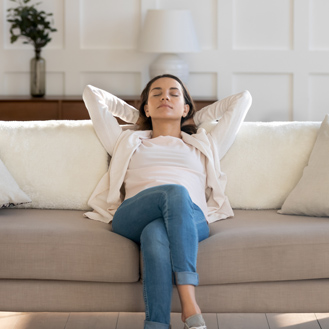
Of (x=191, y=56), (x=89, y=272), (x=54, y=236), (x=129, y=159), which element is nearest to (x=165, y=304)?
(x=89, y=272)

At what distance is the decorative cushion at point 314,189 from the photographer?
8.77 ft

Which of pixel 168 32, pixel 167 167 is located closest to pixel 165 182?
pixel 167 167

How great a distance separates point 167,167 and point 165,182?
117 millimetres

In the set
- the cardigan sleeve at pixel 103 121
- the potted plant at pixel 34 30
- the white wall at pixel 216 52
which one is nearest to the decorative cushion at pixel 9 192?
the cardigan sleeve at pixel 103 121

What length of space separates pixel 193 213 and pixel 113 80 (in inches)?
115

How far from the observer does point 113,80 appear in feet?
17.0

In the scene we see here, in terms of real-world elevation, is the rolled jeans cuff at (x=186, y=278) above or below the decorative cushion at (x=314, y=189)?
below

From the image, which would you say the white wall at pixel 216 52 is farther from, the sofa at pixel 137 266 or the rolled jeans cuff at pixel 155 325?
the rolled jeans cuff at pixel 155 325

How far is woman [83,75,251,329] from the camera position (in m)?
2.20

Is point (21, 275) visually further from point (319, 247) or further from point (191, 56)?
point (191, 56)

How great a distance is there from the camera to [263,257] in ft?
7.76

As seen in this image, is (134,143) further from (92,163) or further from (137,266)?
(137,266)

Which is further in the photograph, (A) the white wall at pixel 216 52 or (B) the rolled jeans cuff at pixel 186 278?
(A) the white wall at pixel 216 52

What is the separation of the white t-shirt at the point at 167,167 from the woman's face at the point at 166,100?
108 millimetres
